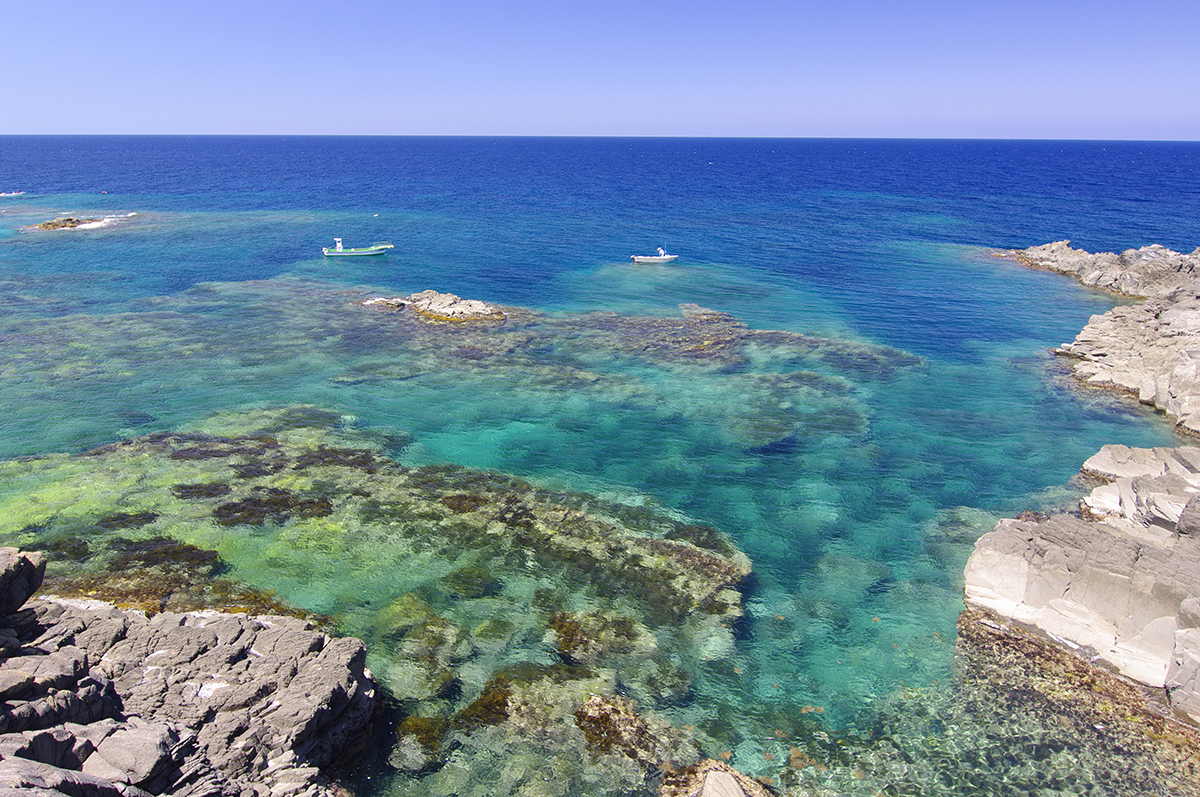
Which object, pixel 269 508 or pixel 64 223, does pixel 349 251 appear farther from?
pixel 269 508

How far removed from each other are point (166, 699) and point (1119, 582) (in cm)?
2788

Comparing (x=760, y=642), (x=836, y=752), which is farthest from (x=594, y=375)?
(x=836, y=752)

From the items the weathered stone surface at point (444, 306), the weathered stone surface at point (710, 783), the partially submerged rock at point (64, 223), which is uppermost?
the partially submerged rock at point (64, 223)

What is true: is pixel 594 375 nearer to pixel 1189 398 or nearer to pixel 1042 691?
pixel 1042 691

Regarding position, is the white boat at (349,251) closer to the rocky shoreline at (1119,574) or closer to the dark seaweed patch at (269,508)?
the dark seaweed patch at (269,508)

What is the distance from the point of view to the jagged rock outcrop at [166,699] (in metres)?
13.3

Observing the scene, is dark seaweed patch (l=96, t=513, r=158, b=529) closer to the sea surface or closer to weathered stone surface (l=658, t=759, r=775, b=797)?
the sea surface

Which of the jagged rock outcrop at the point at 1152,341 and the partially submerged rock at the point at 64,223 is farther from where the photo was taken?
the partially submerged rock at the point at 64,223

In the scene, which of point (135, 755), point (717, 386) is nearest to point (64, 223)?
point (717, 386)

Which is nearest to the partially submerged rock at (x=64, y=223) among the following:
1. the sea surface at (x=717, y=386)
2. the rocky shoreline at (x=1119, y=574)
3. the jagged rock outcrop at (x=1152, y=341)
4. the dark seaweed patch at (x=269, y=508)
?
the sea surface at (x=717, y=386)

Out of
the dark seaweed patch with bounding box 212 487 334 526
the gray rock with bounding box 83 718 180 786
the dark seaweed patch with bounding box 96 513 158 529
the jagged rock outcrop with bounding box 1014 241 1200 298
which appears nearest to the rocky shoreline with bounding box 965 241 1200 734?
the gray rock with bounding box 83 718 180 786

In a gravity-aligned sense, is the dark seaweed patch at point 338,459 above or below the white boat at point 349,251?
below

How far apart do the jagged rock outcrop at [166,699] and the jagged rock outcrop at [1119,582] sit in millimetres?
21390

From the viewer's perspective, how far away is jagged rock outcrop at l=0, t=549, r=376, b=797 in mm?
13258
